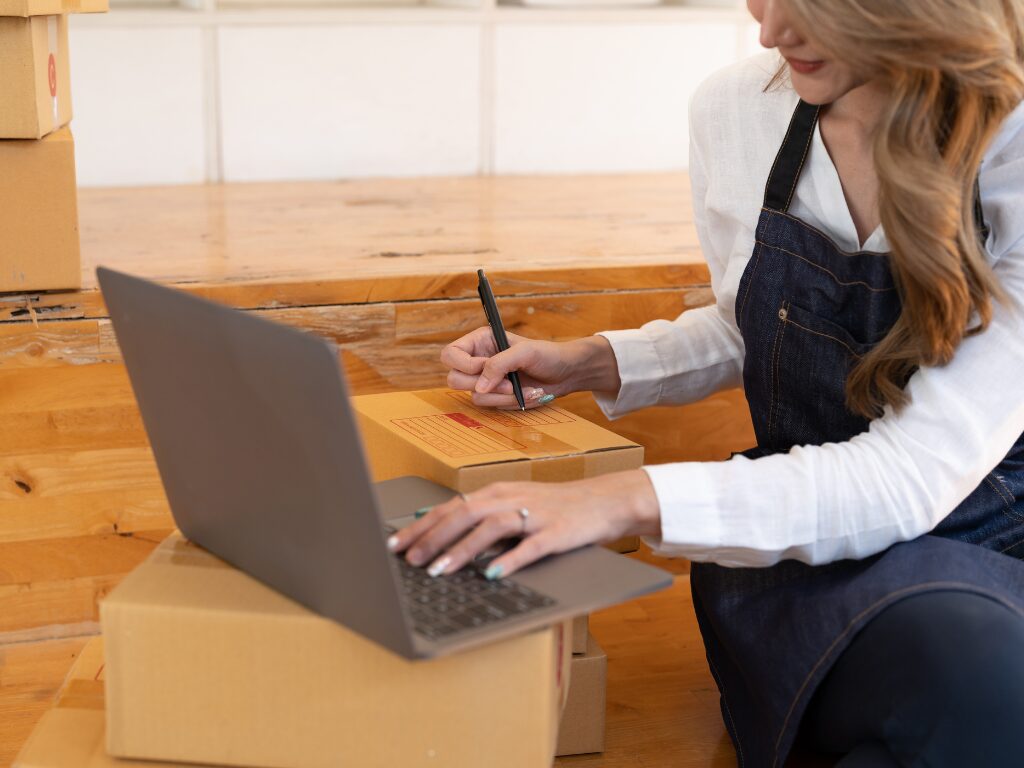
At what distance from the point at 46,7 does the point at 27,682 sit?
0.69 meters

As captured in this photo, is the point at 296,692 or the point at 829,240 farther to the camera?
the point at 829,240

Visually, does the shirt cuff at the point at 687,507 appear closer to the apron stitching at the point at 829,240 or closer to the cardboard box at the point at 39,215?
the apron stitching at the point at 829,240

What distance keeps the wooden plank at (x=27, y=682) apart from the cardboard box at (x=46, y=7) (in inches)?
26.2

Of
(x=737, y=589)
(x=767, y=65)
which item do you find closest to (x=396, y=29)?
(x=767, y=65)

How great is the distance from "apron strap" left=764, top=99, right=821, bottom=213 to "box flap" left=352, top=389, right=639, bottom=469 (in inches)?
10.1

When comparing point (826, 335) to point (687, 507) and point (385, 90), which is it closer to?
point (687, 507)

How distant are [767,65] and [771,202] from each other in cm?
15

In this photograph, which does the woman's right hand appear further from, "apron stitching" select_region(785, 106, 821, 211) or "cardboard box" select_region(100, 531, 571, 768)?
"cardboard box" select_region(100, 531, 571, 768)

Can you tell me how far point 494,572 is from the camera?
2.64 ft

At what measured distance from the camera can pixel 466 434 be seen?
1.10m

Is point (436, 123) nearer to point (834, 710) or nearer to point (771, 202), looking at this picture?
point (771, 202)

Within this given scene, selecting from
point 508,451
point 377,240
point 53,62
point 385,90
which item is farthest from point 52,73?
point 385,90

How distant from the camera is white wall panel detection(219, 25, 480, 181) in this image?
6.70 ft

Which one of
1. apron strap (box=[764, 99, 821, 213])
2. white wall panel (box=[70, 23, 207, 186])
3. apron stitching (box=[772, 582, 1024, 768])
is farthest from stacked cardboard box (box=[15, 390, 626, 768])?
white wall panel (box=[70, 23, 207, 186])
